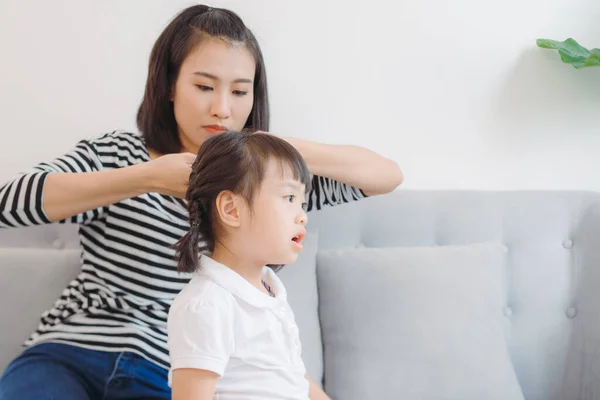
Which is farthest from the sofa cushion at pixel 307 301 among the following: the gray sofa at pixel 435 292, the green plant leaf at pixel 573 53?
the green plant leaf at pixel 573 53

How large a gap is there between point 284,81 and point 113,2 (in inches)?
18.9

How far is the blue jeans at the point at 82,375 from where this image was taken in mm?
1136

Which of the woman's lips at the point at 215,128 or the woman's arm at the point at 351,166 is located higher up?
the woman's lips at the point at 215,128

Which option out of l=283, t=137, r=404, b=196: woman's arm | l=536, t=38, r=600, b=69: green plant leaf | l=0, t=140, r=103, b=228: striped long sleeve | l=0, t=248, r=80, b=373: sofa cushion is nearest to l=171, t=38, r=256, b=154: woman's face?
l=283, t=137, r=404, b=196: woman's arm

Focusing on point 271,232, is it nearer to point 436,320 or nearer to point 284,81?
point 436,320

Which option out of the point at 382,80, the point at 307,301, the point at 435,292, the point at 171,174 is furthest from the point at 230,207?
the point at 382,80

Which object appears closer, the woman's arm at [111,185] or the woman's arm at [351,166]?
the woman's arm at [111,185]

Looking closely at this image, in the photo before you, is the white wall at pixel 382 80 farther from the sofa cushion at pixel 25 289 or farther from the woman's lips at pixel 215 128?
the woman's lips at pixel 215 128

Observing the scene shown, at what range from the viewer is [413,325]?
4.98ft

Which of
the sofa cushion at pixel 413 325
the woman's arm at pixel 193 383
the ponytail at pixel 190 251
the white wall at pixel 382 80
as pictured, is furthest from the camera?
the white wall at pixel 382 80

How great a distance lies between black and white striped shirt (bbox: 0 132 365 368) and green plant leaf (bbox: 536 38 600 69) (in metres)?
1.11

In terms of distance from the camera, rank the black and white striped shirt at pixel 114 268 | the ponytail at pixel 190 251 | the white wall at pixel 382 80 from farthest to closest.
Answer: the white wall at pixel 382 80 < the black and white striped shirt at pixel 114 268 < the ponytail at pixel 190 251

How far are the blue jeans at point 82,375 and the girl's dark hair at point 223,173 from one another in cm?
26

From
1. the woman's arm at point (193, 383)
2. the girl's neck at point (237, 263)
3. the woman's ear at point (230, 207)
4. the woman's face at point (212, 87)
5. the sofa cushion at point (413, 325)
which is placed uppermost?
the woman's face at point (212, 87)
